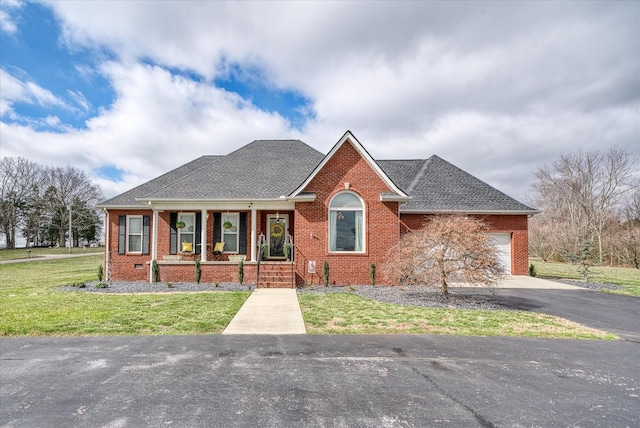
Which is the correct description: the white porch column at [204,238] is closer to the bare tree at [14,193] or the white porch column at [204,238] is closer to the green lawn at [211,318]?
the green lawn at [211,318]

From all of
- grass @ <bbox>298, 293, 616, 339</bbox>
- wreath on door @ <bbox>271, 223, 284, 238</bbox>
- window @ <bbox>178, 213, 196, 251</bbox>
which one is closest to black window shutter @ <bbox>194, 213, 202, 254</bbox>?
window @ <bbox>178, 213, 196, 251</bbox>

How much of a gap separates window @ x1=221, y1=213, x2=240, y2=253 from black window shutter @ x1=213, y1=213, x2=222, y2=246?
0.53ft

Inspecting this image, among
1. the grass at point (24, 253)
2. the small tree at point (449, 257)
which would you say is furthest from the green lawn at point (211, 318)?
the grass at point (24, 253)

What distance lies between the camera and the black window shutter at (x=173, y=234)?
1536cm

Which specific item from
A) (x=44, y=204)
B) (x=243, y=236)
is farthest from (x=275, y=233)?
(x=44, y=204)

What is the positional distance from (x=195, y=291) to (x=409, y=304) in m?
7.77

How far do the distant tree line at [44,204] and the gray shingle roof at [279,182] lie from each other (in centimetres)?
4429

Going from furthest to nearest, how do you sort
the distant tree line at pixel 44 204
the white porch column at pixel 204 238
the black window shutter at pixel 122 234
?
the distant tree line at pixel 44 204, the black window shutter at pixel 122 234, the white porch column at pixel 204 238

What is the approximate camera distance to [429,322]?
7.71 metres

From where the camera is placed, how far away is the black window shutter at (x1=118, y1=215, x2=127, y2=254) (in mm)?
15531

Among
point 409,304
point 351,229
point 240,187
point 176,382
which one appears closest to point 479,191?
point 351,229

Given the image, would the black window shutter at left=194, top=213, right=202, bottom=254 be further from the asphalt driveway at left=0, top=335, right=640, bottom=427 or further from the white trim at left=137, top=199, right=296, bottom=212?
the asphalt driveway at left=0, top=335, right=640, bottom=427

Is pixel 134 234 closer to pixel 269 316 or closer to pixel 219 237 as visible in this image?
pixel 219 237

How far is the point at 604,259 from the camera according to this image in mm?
27562
